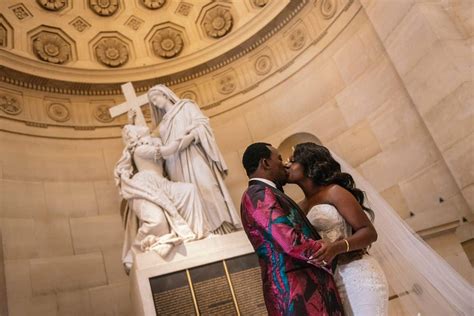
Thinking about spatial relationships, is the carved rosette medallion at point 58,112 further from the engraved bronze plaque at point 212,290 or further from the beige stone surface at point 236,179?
the engraved bronze plaque at point 212,290

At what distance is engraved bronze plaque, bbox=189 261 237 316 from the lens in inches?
137

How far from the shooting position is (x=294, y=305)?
1867 millimetres

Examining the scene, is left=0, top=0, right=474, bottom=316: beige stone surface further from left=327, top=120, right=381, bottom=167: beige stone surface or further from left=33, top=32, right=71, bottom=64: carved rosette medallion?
left=33, top=32, right=71, bottom=64: carved rosette medallion

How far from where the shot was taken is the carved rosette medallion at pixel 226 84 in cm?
727

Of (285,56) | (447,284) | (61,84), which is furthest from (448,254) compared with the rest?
(61,84)

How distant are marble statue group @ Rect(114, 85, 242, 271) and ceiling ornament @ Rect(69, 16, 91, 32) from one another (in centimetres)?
348

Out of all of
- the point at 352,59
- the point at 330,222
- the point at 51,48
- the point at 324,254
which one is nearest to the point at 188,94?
the point at 51,48

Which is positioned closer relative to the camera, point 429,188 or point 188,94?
point 429,188

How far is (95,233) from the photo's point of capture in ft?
19.9

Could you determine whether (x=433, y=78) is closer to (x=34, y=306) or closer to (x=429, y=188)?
(x=429, y=188)

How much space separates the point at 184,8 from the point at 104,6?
1.34m

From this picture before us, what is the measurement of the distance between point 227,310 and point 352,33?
160 inches

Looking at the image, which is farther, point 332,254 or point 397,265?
point 397,265

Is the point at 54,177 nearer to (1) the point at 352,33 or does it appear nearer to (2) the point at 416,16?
(1) the point at 352,33
